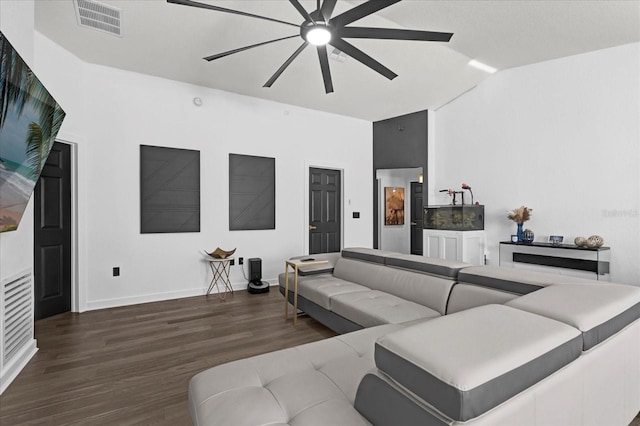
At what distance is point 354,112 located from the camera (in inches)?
235

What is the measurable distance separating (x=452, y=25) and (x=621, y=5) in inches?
61.9

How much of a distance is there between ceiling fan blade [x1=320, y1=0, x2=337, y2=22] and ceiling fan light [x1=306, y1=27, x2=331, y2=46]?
0.28 feet

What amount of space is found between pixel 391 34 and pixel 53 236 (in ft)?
13.4

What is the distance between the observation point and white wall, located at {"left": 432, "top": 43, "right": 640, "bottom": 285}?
391 centimetres

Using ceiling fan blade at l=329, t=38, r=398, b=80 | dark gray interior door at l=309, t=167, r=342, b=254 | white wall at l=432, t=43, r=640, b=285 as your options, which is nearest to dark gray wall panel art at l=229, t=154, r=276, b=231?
dark gray interior door at l=309, t=167, r=342, b=254

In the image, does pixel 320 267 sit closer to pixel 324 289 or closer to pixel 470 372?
pixel 324 289

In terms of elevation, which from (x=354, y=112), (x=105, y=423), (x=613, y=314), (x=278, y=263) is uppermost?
(x=354, y=112)

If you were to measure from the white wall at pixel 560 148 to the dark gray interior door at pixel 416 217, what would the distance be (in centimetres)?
147

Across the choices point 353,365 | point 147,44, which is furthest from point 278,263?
point 353,365

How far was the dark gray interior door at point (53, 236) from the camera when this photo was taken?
A: 3484mm

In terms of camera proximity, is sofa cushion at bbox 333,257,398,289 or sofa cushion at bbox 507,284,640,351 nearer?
sofa cushion at bbox 507,284,640,351

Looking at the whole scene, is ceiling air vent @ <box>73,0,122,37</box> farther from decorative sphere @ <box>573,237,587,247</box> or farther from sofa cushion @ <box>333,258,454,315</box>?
decorative sphere @ <box>573,237,587,247</box>

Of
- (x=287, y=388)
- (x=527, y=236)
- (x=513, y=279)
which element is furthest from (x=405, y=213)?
(x=287, y=388)

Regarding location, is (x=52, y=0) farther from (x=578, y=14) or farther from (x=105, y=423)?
(x=578, y=14)
